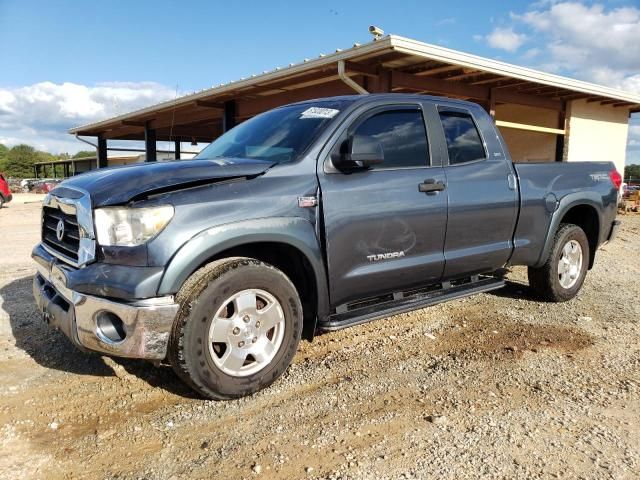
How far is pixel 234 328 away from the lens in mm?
3010

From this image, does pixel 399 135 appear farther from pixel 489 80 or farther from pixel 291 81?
pixel 489 80

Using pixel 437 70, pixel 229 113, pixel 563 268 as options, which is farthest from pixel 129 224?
pixel 229 113

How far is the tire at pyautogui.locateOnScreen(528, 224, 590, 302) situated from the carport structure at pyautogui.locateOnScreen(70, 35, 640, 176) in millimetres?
4680

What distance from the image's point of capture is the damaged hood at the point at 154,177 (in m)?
2.83

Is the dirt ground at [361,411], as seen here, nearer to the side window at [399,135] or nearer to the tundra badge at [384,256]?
the tundra badge at [384,256]

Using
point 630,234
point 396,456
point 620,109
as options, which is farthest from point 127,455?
point 620,109

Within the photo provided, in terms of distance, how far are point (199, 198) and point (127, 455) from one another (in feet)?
4.51

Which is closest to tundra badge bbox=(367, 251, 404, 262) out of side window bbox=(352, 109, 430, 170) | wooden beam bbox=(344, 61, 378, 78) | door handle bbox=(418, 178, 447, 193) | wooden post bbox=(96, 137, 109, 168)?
door handle bbox=(418, 178, 447, 193)

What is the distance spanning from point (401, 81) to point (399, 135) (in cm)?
694

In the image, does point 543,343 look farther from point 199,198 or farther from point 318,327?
point 199,198

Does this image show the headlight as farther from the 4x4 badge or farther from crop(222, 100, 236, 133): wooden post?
crop(222, 100, 236, 133): wooden post

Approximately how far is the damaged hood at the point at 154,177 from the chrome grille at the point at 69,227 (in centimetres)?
7

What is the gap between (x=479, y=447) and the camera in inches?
100

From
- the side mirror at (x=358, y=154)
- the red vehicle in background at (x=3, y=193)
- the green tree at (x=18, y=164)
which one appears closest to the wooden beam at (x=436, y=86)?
the side mirror at (x=358, y=154)
